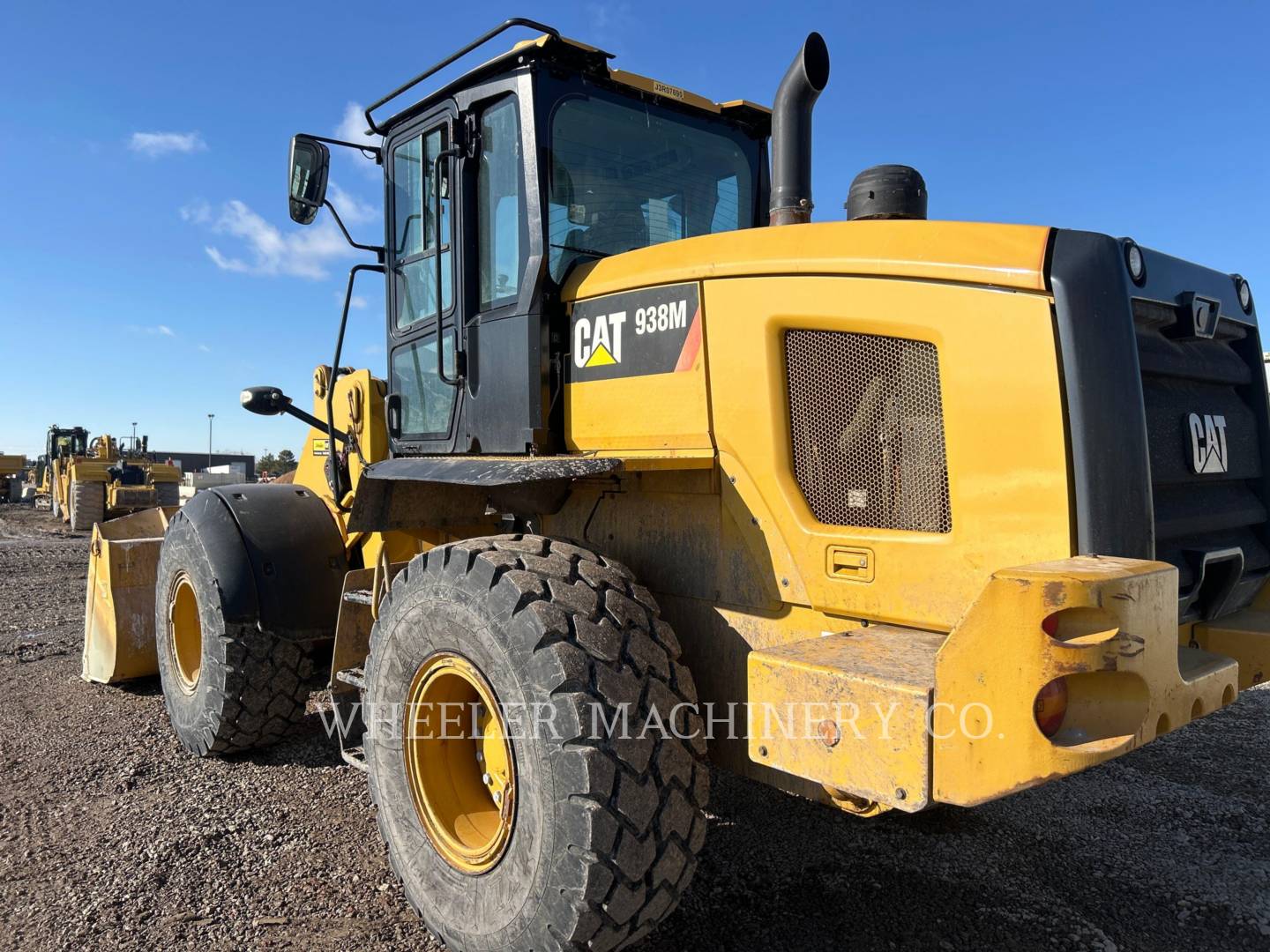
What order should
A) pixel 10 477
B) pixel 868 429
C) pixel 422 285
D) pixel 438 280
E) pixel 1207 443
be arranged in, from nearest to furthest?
1. pixel 868 429
2. pixel 1207 443
3. pixel 438 280
4. pixel 422 285
5. pixel 10 477

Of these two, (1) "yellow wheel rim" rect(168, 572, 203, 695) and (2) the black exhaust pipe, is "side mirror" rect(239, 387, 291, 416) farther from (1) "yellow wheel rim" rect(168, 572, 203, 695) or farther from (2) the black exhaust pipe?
(2) the black exhaust pipe

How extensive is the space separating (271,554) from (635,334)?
2270 mm

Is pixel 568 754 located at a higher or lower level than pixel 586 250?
lower

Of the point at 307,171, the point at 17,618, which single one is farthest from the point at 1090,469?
the point at 17,618

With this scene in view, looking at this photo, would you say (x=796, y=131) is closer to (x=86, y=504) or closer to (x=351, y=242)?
(x=351, y=242)

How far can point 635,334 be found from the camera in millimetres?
3039

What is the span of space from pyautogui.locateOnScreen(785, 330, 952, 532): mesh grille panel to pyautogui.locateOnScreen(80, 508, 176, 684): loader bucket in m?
4.55

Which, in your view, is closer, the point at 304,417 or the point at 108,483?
the point at 304,417

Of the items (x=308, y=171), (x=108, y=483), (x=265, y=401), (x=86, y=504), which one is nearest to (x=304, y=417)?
(x=265, y=401)

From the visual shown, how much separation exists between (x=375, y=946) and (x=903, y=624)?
74.3 inches

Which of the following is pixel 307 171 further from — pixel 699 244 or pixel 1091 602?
pixel 1091 602

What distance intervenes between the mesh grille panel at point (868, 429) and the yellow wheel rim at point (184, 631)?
3608mm

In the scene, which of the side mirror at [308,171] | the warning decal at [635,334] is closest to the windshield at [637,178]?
the warning decal at [635,334]

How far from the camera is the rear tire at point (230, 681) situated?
13.8ft
